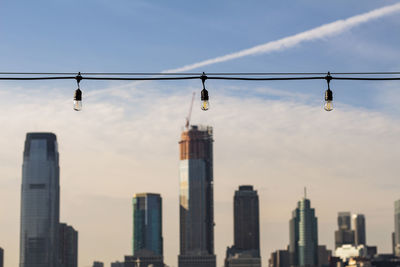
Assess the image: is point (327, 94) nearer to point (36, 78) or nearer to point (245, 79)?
point (245, 79)

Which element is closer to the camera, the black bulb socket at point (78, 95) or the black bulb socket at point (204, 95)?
the black bulb socket at point (78, 95)

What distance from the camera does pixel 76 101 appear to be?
110 feet

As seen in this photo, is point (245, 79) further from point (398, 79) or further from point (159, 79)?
point (398, 79)

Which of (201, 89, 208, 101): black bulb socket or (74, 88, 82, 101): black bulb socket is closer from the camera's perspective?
(74, 88, 82, 101): black bulb socket

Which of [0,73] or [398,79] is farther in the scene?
[0,73]

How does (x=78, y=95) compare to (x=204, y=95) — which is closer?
(x=78, y=95)

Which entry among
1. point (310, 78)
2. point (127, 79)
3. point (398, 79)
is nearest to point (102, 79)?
point (127, 79)

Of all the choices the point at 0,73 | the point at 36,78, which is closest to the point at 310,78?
the point at 36,78

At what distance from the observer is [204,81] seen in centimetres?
3341

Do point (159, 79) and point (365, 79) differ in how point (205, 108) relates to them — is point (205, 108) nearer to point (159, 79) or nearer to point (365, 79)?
point (159, 79)

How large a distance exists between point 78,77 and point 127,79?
91.9 inches

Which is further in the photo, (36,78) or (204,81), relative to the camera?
(204,81)

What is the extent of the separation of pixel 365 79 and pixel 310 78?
71.5 inches

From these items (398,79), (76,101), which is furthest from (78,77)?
(398,79)
